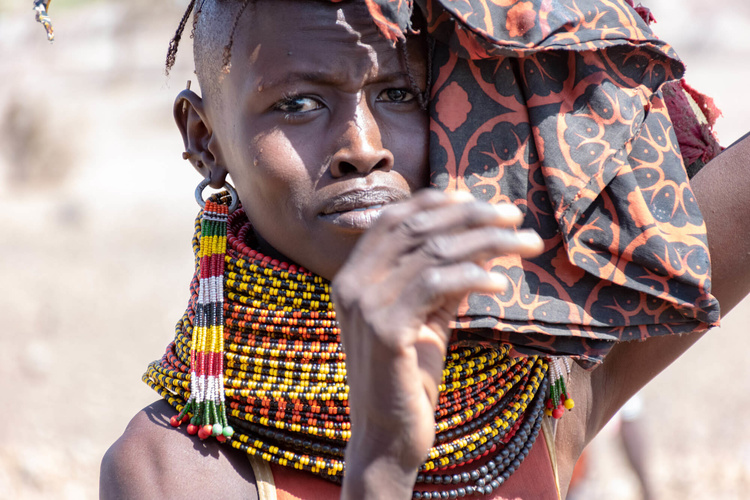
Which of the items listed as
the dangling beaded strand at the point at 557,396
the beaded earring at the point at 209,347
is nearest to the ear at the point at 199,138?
the beaded earring at the point at 209,347

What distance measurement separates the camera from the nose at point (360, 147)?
1.59 metres

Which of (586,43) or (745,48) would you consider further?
(745,48)

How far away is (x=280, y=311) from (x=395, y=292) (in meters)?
0.60

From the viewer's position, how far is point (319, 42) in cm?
160

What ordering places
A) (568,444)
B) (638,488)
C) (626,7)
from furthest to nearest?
(638,488) → (568,444) → (626,7)

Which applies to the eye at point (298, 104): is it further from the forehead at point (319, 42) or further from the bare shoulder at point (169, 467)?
the bare shoulder at point (169, 467)

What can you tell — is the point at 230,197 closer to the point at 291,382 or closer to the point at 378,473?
the point at 291,382

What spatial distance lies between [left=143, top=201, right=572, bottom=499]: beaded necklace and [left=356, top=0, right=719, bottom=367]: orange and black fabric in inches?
7.8

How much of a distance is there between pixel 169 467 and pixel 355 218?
628 millimetres

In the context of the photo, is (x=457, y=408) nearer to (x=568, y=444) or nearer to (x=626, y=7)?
(x=568, y=444)

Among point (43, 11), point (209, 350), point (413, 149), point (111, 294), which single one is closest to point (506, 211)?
point (413, 149)

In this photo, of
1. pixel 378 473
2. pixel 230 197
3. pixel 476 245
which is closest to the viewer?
pixel 476 245

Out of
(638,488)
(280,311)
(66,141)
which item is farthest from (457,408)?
(66,141)

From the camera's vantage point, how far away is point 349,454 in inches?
51.7
